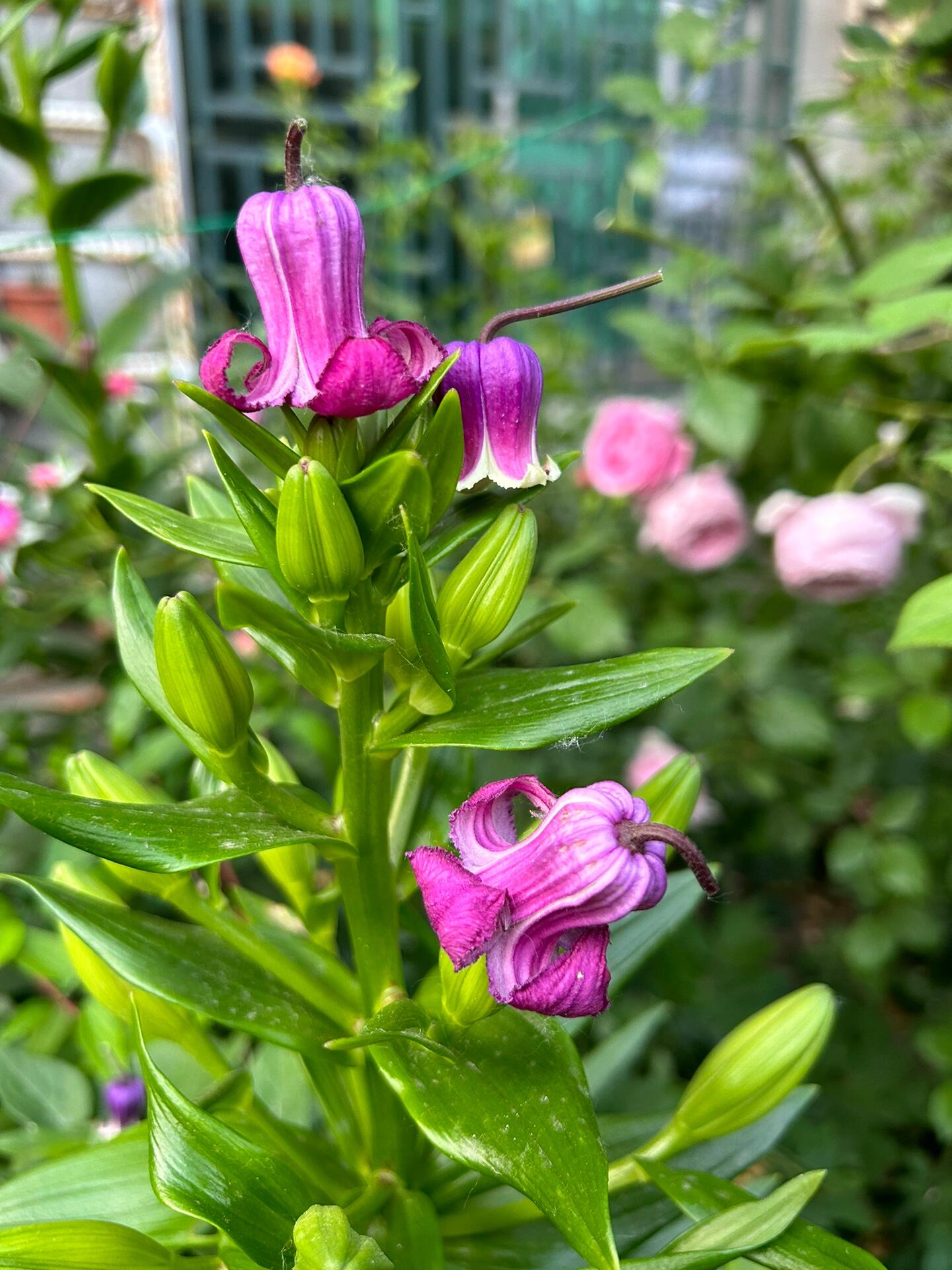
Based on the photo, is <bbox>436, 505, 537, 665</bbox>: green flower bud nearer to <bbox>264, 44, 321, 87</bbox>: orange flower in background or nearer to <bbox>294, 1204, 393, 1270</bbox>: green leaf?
<bbox>294, 1204, 393, 1270</bbox>: green leaf

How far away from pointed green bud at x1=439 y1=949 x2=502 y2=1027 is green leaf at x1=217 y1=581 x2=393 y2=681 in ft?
0.33

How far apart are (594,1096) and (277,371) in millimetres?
400

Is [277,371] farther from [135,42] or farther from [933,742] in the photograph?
[135,42]

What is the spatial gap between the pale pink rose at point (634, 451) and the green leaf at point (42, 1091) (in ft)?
2.28

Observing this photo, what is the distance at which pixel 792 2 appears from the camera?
3227 millimetres

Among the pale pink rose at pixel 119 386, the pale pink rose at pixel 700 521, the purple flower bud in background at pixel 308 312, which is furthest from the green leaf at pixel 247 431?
the pale pink rose at pixel 119 386

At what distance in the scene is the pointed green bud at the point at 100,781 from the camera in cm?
39

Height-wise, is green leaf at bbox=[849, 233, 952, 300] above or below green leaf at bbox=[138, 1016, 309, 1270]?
above

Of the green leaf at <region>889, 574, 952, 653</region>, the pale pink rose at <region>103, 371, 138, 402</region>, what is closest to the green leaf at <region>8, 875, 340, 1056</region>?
the green leaf at <region>889, 574, 952, 653</region>

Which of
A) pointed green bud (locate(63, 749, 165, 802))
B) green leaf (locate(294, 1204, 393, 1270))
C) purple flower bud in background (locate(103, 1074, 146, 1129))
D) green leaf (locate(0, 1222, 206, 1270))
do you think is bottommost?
purple flower bud in background (locate(103, 1074, 146, 1129))

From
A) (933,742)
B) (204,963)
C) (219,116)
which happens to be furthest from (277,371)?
(219,116)

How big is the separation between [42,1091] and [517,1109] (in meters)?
0.39

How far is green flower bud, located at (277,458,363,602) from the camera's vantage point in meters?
0.27

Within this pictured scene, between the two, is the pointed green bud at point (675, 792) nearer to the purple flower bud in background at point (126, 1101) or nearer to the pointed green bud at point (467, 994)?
the pointed green bud at point (467, 994)
